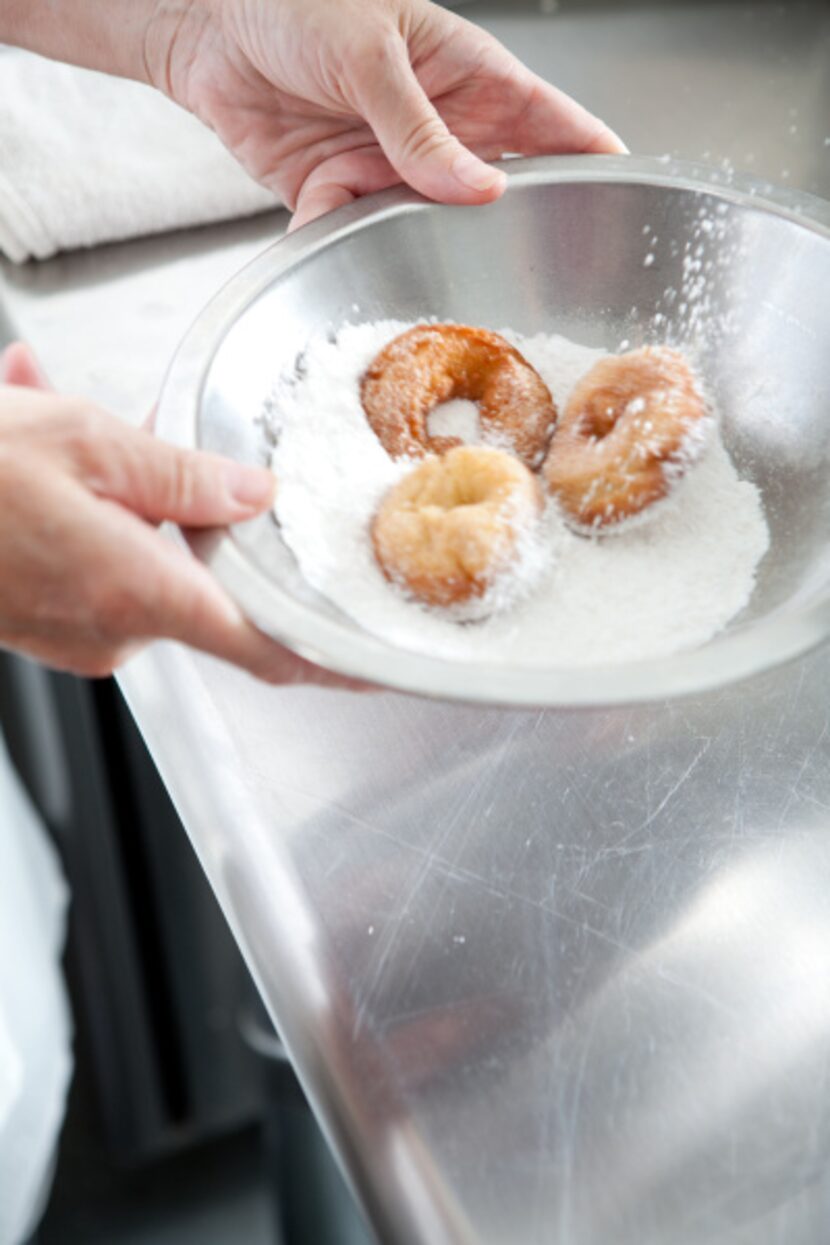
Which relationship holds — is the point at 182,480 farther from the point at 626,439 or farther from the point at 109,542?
the point at 626,439

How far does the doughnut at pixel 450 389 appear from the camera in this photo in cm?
65

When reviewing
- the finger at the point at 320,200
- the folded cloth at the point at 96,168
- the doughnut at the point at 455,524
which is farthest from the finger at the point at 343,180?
the doughnut at the point at 455,524

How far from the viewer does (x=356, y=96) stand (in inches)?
29.2

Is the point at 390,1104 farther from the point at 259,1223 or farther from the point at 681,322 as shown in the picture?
the point at 259,1223

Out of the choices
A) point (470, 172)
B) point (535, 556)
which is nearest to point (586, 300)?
point (470, 172)

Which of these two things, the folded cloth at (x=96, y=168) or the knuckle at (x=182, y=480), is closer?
the knuckle at (x=182, y=480)

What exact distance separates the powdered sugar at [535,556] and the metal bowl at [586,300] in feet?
0.04

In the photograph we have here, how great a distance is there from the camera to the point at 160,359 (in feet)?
2.64

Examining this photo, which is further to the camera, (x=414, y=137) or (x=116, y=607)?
(x=414, y=137)

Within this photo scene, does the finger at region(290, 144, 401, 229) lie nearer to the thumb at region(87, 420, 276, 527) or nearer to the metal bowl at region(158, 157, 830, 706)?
the metal bowl at region(158, 157, 830, 706)

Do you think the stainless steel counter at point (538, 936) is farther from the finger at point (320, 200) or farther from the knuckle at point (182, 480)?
the finger at point (320, 200)

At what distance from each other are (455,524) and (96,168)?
48 cm

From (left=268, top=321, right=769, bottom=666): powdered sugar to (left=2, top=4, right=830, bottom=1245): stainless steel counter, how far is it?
6cm

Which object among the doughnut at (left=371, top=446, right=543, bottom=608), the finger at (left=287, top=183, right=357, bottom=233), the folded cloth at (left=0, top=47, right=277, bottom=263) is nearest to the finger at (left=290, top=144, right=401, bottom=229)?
the finger at (left=287, top=183, right=357, bottom=233)
